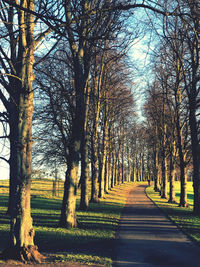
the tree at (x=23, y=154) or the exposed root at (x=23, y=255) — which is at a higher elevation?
the tree at (x=23, y=154)

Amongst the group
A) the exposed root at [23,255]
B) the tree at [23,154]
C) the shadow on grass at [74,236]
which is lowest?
the shadow on grass at [74,236]

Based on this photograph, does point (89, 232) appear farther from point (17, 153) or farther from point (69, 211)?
point (17, 153)

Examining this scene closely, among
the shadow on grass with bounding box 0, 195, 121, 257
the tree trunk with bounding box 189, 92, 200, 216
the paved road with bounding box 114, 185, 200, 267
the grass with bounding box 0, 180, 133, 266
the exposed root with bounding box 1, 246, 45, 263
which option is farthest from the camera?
the tree trunk with bounding box 189, 92, 200, 216

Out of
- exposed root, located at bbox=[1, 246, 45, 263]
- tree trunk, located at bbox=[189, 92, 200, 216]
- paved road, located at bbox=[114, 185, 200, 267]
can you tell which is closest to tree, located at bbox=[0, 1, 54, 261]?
exposed root, located at bbox=[1, 246, 45, 263]

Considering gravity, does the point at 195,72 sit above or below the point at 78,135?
above

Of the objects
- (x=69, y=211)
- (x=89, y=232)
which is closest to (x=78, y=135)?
(x=69, y=211)

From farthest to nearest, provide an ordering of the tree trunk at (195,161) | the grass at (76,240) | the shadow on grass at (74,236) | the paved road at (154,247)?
the tree trunk at (195,161), the shadow on grass at (74,236), the grass at (76,240), the paved road at (154,247)

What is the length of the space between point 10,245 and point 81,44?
875 cm

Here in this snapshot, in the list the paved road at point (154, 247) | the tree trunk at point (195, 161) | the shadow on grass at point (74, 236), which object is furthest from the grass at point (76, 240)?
the tree trunk at point (195, 161)

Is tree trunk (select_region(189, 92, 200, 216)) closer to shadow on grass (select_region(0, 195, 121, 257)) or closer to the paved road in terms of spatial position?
the paved road

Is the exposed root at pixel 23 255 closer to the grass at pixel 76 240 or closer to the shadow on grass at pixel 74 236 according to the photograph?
the grass at pixel 76 240

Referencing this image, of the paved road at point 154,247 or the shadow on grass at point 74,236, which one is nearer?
the paved road at point 154,247

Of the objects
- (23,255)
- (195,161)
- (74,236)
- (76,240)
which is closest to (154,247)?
(76,240)

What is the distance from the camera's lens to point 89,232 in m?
10.2
